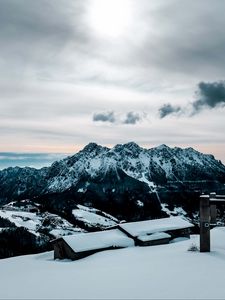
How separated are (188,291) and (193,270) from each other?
3363mm

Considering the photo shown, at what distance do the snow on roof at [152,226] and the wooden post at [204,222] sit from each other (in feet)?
66.1

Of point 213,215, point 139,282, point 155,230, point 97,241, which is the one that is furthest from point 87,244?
point 139,282

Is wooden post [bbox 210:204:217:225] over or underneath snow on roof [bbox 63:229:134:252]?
over

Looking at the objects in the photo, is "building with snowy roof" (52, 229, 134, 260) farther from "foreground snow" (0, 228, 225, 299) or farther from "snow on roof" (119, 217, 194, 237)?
"foreground snow" (0, 228, 225, 299)

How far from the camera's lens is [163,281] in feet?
38.6

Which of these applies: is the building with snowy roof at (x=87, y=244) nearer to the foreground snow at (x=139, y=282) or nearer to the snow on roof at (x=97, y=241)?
the snow on roof at (x=97, y=241)

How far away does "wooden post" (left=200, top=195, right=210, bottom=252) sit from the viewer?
17.6m

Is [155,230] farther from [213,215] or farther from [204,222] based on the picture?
[204,222]

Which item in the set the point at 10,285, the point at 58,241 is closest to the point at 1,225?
the point at 58,241

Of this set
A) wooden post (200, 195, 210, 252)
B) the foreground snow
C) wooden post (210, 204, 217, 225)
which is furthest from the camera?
wooden post (210, 204, 217, 225)

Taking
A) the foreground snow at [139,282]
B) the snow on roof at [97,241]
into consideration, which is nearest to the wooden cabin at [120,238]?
the snow on roof at [97,241]

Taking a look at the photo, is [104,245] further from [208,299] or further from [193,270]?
[208,299]

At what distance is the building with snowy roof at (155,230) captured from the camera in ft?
122

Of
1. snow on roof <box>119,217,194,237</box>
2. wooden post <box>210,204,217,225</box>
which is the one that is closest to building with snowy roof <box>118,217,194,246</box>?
snow on roof <box>119,217,194,237</box>
